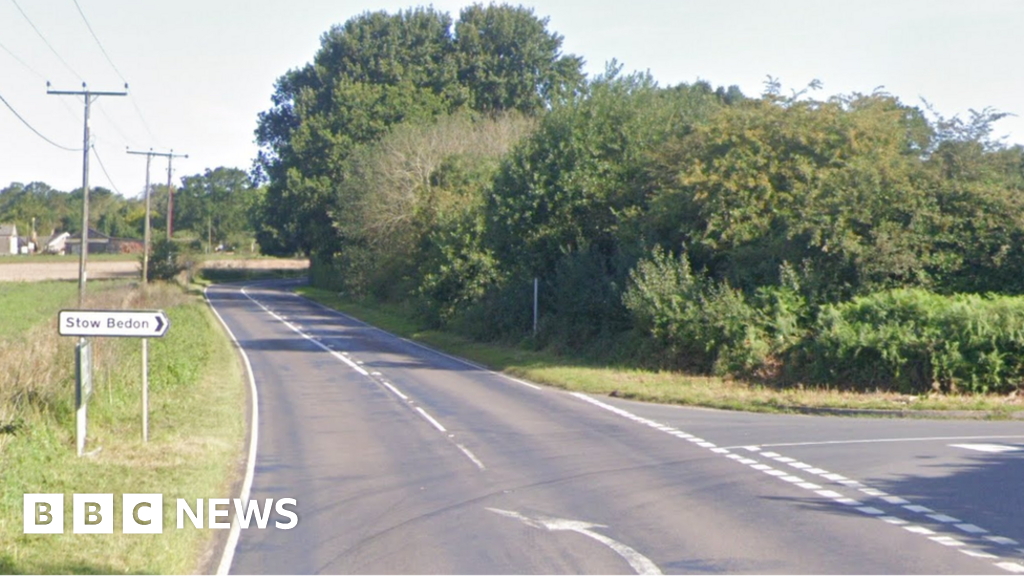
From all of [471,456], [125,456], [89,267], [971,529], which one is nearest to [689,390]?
[471,456]


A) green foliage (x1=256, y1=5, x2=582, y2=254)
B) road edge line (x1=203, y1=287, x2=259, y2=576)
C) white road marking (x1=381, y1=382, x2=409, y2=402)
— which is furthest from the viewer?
green foliage (x1=256, y1=5, x2=582, y2=254)

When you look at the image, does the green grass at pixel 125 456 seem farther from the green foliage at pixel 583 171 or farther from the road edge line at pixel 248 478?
the green foliage at pixel 583 171

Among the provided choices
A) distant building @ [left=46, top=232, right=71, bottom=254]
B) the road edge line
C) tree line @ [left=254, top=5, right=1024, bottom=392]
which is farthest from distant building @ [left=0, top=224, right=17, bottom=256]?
the road edge line

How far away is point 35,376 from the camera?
54.6 feet

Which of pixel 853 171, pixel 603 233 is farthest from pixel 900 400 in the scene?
pixel 603 233

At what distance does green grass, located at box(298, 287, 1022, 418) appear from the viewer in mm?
20625

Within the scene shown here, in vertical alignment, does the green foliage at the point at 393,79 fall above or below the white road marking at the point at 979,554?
above

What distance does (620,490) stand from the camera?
12.6 m

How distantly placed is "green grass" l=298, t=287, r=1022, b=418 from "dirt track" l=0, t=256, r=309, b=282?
196ft

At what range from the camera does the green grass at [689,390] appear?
67.7 ft

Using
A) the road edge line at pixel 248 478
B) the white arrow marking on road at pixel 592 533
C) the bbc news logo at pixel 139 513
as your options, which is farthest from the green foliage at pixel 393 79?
the white arrow marking on road at pixel 592 533

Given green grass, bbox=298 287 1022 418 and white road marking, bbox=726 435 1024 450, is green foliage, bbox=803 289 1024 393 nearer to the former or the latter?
green grass, bbox=298 287 1022 418

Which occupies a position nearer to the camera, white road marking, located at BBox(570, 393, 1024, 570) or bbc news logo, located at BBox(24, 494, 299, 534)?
white road marking, located at BBox(570, 393, 1024, 570)

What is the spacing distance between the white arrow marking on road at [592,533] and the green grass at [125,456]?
3.10m
